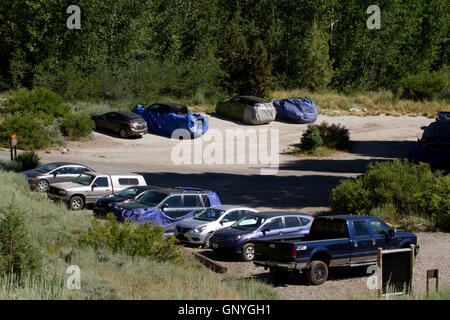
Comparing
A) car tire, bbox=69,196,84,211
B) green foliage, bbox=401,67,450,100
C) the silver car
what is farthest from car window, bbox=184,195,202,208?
green foliage, bbox=401,67,450,100

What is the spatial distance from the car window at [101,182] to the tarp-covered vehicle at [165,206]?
127 inches

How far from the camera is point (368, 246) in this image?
13.8 m

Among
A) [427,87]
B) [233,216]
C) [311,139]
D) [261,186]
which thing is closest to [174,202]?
[233,216]

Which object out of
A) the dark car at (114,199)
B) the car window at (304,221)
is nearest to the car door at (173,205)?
the dark car at (114,199)

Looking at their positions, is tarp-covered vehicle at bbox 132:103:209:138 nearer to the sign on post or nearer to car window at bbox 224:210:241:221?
car window at bbox 224:210:241:221

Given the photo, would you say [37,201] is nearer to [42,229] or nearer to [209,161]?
[42,229]

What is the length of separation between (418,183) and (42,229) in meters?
12.7

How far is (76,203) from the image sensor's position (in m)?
21.7

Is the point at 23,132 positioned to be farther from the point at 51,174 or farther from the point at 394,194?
the point at 394,194

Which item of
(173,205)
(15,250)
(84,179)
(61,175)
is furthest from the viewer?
(61,175)

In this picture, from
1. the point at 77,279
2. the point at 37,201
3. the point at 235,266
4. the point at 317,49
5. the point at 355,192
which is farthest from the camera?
the point at 317,49

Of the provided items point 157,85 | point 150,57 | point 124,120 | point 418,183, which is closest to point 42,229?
point 418,183

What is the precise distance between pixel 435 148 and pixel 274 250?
45.2 ft

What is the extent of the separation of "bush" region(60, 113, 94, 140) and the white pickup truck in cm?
1304
